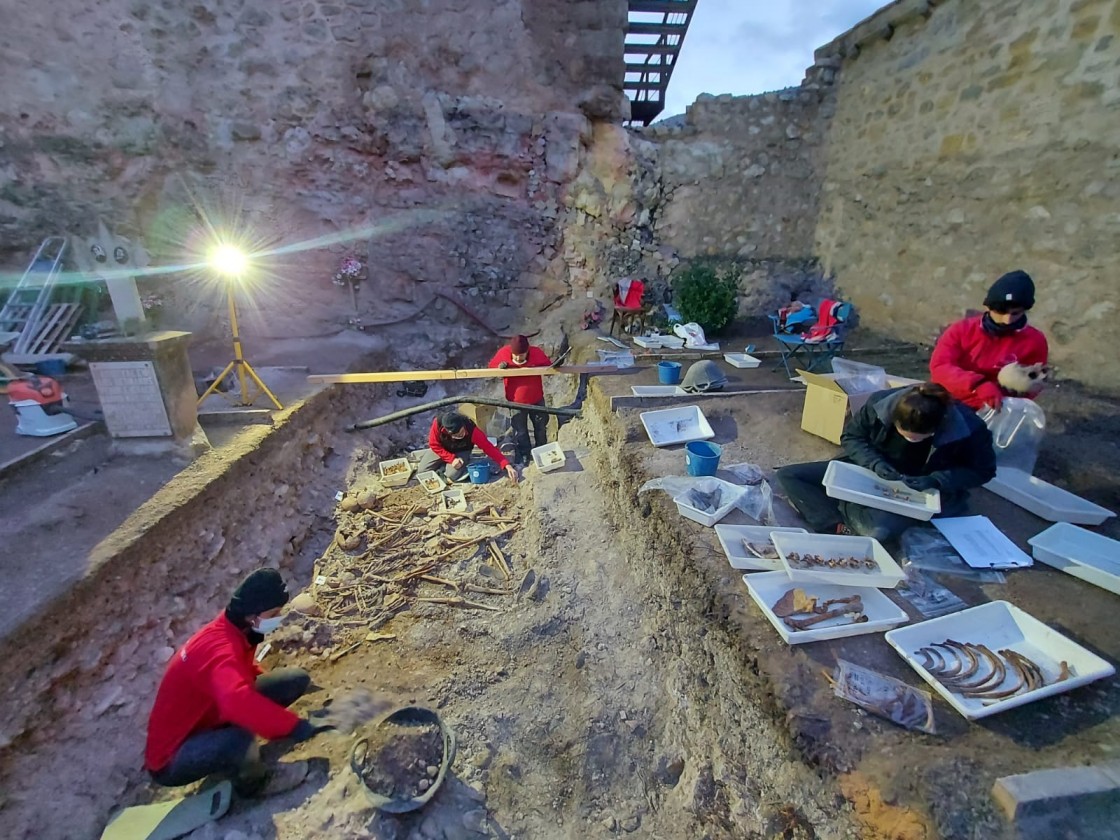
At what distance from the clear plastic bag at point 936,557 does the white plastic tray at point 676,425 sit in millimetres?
1782

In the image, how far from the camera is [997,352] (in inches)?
144

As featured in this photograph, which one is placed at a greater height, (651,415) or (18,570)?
(651,415)

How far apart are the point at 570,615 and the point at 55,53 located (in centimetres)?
1044

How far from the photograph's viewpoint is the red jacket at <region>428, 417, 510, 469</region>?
224 inches

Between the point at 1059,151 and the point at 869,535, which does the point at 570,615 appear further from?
the point at 1059,151

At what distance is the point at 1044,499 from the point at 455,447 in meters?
5.00

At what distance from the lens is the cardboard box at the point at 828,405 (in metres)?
4.21

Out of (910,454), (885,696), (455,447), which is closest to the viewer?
(885,696)

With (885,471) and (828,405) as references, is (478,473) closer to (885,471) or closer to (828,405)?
(828,405)

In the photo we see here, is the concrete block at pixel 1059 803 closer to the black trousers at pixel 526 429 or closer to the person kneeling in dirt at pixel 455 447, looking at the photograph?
the person kneeling in dirt at pixel 455 447

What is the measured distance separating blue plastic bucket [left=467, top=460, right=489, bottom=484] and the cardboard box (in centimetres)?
320

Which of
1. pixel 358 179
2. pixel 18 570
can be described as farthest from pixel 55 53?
pixel 18 570

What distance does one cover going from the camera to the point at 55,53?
7312mm

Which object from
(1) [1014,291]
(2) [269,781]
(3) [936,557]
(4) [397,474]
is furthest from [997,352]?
(4) [397,474]
